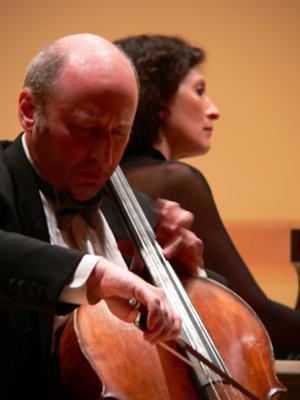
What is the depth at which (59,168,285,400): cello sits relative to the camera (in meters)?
1.19

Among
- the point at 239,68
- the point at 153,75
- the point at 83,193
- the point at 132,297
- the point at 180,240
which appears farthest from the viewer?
the point at 239,68

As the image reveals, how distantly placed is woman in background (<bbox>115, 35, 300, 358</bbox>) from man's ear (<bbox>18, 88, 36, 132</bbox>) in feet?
1.96

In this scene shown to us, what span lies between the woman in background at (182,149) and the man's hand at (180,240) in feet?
1.27

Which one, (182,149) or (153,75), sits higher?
(153,75)

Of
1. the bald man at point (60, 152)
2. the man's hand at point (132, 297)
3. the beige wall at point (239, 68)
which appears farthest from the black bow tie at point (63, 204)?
the beige wall at point (239, 68)

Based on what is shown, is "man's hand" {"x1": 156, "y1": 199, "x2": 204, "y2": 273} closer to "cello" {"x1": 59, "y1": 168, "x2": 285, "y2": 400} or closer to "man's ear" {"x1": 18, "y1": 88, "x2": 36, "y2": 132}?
"cello" {"x1": 59, "y1": 168, "x2": 285, "y2": 400}

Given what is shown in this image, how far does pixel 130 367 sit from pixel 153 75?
965 millimetres

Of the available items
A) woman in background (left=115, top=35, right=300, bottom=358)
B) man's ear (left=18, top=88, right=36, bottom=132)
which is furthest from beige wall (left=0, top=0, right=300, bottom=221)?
man's ear (left=18, top=88, right=36, bottom=132)

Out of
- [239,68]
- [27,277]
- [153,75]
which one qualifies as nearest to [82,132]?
[27,277]

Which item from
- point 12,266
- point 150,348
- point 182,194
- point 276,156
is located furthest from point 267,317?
point 276,156

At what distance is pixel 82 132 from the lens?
4.22 feet

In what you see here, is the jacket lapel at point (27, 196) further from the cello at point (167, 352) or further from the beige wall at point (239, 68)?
the beige wall at point (239, 68)

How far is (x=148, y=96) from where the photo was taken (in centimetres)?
205

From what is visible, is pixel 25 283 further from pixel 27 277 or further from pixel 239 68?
pixel 239 68
